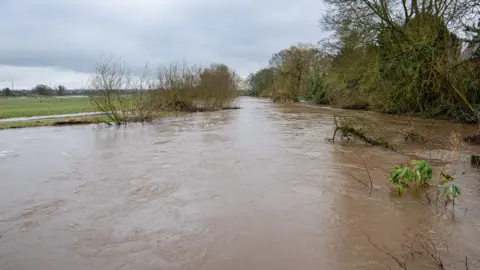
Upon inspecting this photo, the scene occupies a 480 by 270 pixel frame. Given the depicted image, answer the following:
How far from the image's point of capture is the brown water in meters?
4.17

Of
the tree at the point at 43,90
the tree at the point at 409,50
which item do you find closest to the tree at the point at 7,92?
the tree at the point at 43,90

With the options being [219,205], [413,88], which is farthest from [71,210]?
[413,88]

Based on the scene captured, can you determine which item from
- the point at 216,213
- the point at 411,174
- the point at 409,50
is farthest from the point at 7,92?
the point at 411,174

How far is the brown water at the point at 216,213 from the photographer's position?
4.17 metres

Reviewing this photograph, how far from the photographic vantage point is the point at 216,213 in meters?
5.62

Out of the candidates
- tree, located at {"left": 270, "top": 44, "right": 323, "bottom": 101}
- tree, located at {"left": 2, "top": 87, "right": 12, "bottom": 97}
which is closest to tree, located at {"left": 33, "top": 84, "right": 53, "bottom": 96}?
tree, located at {"left": 2, "top": 87, "right": 12, "bottom": 97}

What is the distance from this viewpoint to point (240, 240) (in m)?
4.60

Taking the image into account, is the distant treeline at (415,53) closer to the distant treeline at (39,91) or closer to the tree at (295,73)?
the tree at (295,73)

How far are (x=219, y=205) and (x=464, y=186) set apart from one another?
206 inches

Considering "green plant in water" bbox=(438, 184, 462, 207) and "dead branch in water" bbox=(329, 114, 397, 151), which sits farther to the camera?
"dead branch in water" bbox=(329, 114, 397, 151)

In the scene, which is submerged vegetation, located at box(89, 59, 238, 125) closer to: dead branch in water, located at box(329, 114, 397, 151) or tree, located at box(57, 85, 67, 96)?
dead branch in water, located at box(329, 114, 397, 151)

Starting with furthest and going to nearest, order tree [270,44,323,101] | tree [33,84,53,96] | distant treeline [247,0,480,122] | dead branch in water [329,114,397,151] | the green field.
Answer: tree [33,84,53,96], tree [270,44,323,101], the green field, distant treeline [247,0,480,122], dead branch in water [329,114,397,151]

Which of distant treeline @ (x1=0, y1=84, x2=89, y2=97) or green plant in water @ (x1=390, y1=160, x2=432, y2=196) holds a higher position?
distant treeline @ (x1=0, y1=84, x2=89, y2=97)

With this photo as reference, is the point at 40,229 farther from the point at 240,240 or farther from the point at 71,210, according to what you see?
the point at 240,240
